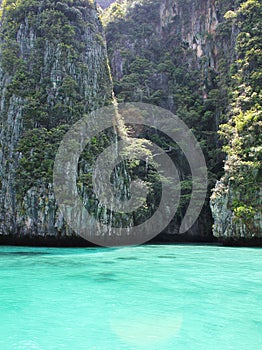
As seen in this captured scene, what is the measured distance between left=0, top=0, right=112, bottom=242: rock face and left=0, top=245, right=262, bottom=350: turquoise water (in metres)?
6.70

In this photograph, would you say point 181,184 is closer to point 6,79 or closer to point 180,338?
point 6,79

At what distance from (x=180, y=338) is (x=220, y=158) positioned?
16173mm

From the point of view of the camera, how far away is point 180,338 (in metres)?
4.55

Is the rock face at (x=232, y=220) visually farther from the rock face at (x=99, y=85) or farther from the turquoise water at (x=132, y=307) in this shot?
the turquoise water at (x=132, y=307)

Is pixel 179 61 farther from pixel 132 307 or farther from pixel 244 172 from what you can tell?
pixel 132 307

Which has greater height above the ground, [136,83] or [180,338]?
[136,83]

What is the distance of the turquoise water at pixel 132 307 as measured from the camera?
4.47 metres

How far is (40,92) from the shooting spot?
59.3 ft

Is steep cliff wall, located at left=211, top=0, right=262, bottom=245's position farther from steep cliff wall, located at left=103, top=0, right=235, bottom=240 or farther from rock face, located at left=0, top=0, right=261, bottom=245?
steep cliff wall, located at left=103, top=0, right=235, bottom=240

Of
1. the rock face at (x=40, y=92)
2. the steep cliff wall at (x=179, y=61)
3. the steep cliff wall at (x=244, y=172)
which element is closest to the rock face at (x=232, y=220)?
the steep cliff wall at (x=244, y=172)

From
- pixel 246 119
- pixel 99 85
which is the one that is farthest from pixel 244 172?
pixel 99 85

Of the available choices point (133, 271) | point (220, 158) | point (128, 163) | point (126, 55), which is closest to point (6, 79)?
A: point (128, 163)

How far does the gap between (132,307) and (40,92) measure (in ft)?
47.8

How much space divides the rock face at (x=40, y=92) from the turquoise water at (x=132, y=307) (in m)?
6.70
